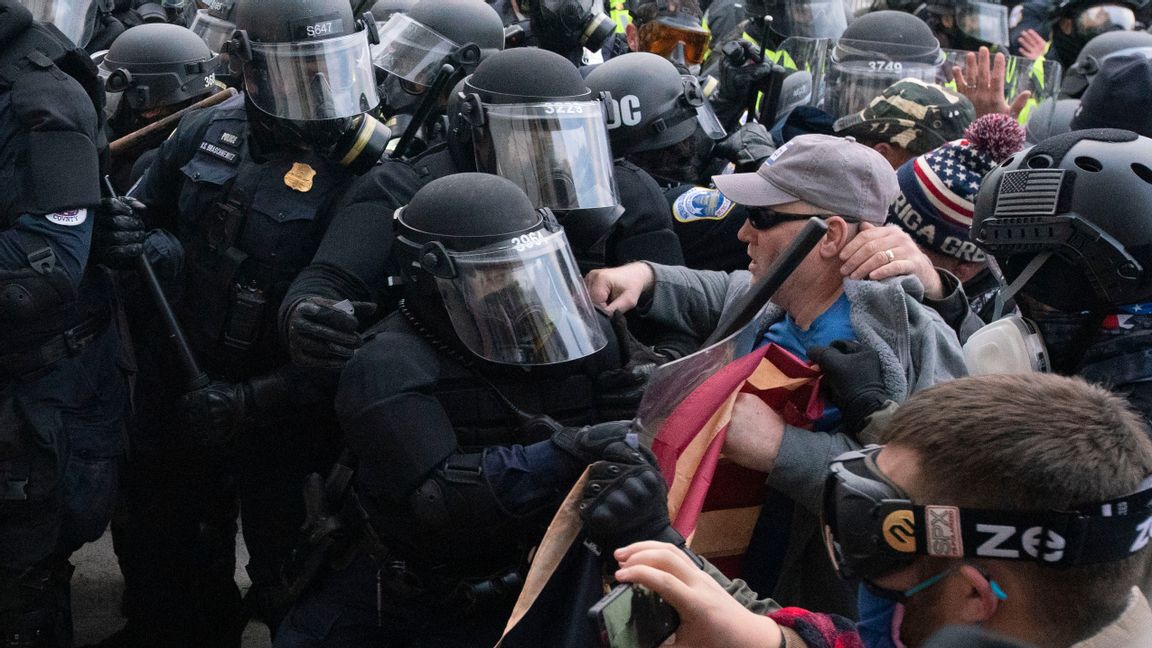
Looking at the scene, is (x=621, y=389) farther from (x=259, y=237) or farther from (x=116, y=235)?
(x=116, y=235)

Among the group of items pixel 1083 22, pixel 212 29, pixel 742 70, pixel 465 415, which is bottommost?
pixel 1083 22

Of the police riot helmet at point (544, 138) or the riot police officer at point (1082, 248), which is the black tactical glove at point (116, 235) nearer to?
the police riot helmet at point (544, 138)

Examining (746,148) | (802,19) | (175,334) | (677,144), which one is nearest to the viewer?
(175,334)

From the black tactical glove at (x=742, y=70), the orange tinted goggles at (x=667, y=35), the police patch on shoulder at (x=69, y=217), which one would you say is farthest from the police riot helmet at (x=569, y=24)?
the police patch on shoulder at (x=69, y=217)

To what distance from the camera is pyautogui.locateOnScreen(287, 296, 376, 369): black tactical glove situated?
328 cm

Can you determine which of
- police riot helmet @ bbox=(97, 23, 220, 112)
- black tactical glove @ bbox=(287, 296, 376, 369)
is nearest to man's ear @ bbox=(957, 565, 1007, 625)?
black tactical glove @ bbox=(287, 296, 376, 369)

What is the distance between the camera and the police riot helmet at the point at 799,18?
650 centimetres

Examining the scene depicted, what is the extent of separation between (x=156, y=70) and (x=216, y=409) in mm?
1857

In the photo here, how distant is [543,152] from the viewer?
12.0ft

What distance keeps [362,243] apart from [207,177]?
31.2 inches

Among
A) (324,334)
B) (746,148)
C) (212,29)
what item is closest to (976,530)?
(324,334)

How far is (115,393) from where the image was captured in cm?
399

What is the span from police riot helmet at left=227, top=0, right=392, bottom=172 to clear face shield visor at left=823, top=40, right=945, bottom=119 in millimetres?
2139

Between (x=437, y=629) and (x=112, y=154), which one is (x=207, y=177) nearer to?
(x=112, y=154)
